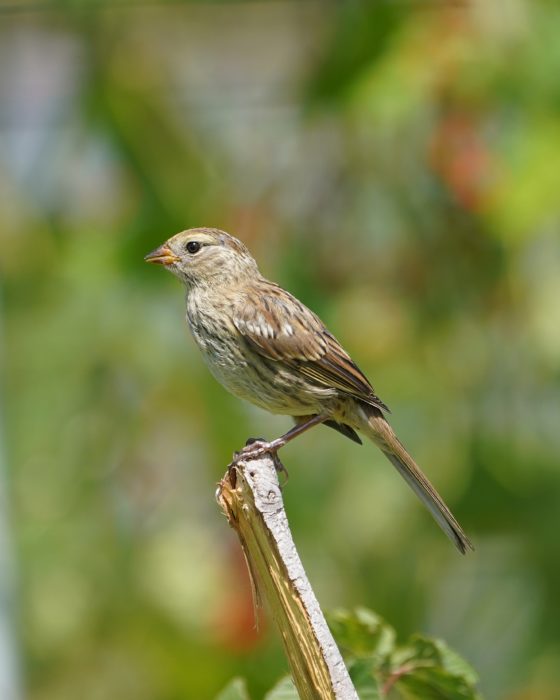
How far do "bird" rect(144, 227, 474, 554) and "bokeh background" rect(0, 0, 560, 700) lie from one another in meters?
0.82

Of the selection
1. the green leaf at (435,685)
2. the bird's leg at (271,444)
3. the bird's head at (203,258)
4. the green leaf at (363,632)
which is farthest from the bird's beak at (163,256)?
the green leaf at (435,685)

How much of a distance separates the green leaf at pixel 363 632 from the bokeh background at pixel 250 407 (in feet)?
7.47

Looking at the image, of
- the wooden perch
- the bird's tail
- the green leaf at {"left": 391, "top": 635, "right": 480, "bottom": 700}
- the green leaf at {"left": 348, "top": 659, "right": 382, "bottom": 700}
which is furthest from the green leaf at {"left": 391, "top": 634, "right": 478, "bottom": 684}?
the bird's tail

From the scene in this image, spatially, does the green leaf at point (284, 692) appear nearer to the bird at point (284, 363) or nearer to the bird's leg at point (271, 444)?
the bird's leg at point (271, 444)

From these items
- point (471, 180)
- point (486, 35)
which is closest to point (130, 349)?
point (471, 180)

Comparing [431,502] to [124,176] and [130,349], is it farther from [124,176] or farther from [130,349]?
[124,176]

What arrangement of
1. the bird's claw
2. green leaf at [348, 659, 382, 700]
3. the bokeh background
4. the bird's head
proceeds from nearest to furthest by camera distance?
1. green leaf at [348, 659, 382, 700]
2. the bird's claw
3. the bird's head
4. the bokeh background

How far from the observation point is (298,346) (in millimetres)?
3539

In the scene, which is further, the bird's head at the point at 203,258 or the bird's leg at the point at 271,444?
the bird's head at the point at 203,258

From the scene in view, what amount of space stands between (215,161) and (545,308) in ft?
4.29

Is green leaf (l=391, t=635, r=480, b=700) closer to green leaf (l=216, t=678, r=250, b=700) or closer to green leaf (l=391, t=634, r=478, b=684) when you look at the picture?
green leaf (l=391, t=634, r=478, b=684)

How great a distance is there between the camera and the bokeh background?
175 inches

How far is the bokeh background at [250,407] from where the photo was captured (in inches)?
175

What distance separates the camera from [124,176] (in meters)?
4.71
